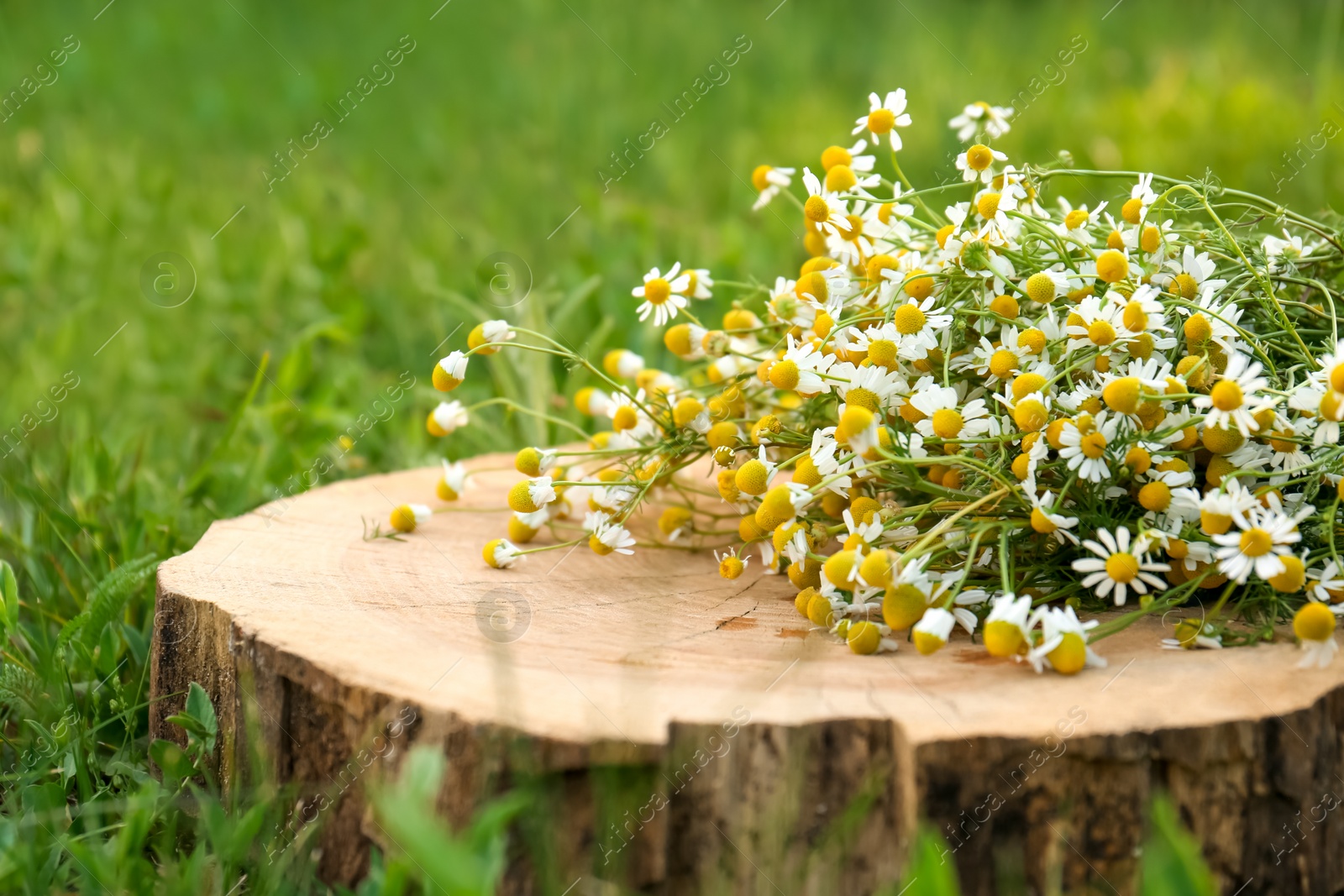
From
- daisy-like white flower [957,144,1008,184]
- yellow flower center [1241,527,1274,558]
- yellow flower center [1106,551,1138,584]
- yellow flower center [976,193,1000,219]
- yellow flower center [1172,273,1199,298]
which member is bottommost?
yellow flower center [1106,551,1138,584]

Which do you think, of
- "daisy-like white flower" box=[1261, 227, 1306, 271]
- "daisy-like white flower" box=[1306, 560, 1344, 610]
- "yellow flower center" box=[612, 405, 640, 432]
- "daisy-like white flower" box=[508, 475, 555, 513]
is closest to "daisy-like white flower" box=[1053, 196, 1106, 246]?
"daisy-like white flower" box=[1261, 227, 1306, 271]

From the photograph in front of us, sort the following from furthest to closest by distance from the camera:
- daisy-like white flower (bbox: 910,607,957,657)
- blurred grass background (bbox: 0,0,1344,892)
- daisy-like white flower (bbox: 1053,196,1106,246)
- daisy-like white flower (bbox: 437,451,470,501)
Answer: blurred grass background (bbox: 0,0,1344,892) < daisy-like white flower (bbox: 437,451,470,501) < daisy-like white flower (bbox: 1053,196,1106,246) < daisy-like white flower (bbox: 910,607,957,657)

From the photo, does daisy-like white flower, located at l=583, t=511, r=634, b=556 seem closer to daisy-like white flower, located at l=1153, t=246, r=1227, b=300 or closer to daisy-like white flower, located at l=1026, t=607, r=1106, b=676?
daisy-like white flower, located at l=1026, t=607, r=1106, b=676

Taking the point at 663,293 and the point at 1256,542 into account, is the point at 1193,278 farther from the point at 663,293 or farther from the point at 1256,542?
the point at 663,293

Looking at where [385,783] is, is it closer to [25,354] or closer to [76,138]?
[25,354]

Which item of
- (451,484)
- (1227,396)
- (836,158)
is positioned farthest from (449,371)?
(1227,396)

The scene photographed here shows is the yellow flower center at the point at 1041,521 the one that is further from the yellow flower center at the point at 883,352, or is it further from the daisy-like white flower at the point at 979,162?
the daisy-like white flower at the point at 979,162

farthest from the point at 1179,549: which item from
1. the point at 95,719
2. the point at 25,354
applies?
the point at 25,354
